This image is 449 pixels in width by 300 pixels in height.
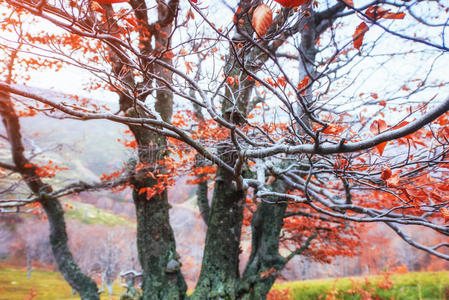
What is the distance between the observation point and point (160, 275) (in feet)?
15.5

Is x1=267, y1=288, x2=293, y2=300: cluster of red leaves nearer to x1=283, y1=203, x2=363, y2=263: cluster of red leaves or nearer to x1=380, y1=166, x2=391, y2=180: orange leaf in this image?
x1=283, y1=203, x2=363, y2=263: cluster of red leaves

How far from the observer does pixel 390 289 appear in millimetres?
7703

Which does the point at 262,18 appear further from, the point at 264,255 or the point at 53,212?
the point at 53,212

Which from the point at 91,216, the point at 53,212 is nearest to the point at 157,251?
the point at 53,212

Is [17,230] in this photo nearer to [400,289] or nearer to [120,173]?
[120,173]

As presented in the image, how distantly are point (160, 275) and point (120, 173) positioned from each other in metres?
2.55

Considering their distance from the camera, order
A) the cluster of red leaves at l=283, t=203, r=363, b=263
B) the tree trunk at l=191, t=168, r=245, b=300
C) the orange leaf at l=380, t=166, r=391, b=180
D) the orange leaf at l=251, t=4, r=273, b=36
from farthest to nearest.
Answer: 1. the cluster of red leaves at l=283, t=203, r=363, b=263
2. the tree trunk at l=191, t=168, r=245, b=300
3. the orange leaf at l=380, t=166, r=391, b=180
4. the orange leaf at l=251, t=4, r=273, b=36

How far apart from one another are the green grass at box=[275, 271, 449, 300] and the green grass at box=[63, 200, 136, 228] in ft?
74.8

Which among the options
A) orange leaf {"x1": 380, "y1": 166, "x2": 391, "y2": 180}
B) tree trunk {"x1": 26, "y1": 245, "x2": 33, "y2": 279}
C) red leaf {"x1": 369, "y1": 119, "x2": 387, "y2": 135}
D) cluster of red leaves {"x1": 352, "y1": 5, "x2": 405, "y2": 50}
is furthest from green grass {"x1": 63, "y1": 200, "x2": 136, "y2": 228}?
cluster of red leaves {"x1": 352, "y1": 5, "x2": 405, "y2": 50}

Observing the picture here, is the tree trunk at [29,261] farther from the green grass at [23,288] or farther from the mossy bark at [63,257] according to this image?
the mossy bark at [63,257]

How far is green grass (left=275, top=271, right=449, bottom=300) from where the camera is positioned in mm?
7236

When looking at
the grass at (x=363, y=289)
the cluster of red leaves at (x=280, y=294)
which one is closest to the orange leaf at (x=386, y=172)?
the grass at (x=363, y=289)

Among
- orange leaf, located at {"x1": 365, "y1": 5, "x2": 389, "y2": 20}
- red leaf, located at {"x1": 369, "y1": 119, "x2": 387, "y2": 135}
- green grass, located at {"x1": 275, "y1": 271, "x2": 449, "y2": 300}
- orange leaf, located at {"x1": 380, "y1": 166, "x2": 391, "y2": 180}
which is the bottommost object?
green grass, located at {"x1": 275, "y1": 271, "x2": 449, "y2": 300}

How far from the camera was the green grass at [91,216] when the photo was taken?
2469 cm
